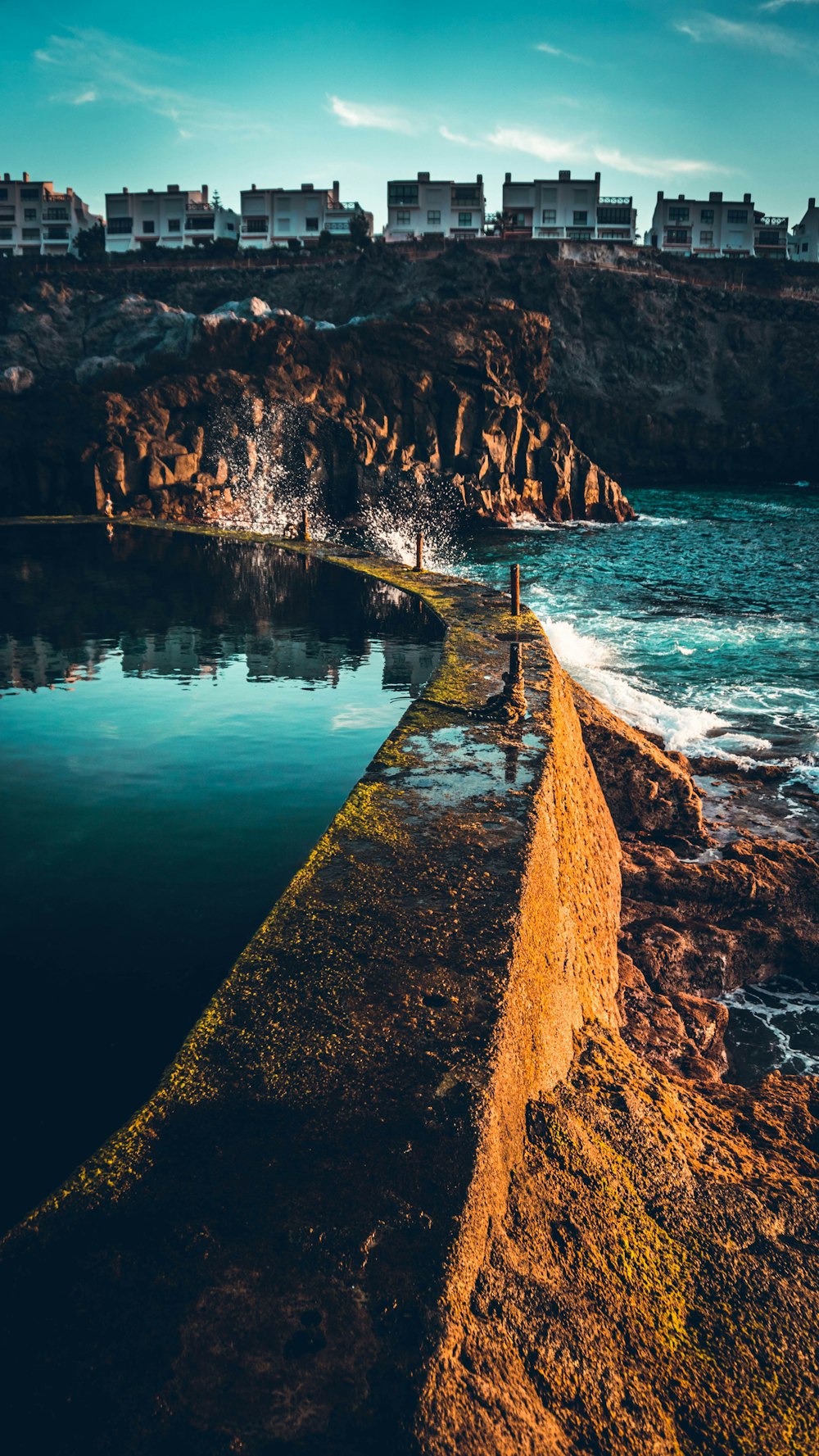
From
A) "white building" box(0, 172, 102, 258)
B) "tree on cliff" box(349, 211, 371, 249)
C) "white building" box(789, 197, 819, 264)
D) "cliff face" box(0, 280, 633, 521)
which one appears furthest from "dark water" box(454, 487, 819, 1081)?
"white building" box(0, 172, 102, 258)

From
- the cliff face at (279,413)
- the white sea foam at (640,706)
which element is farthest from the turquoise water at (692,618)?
the cliff face at (279,413)

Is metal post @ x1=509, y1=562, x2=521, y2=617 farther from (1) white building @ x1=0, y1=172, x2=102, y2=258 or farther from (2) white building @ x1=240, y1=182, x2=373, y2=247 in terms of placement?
(1) white building @ x1=0, y1=172, x2=102, y2=258

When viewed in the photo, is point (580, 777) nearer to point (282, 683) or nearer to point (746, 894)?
point (746, 894)

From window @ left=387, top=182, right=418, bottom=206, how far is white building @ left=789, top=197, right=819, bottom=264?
46.8 metres

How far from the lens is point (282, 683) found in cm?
1180

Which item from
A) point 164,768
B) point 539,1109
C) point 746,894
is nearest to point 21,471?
point 164,768

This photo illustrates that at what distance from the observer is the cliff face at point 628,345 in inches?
2874

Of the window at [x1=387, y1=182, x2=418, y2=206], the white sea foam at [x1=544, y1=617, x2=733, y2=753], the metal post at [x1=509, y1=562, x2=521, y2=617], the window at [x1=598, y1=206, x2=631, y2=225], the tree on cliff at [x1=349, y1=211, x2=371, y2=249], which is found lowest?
A: the white sea foam at [x1=544, y1=617, x2=733, y2=753]

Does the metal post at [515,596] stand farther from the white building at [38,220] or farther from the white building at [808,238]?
the white building at [808,238]

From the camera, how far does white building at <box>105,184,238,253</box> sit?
91.7 m

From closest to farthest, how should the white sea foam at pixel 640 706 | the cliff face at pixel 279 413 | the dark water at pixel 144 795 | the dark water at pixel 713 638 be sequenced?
1. the dark water at pixel 144 795
2. the dark water at pixel 713 638
3. the white sea foam at pixel 640 706
4. the cliff face at pixel 279 413

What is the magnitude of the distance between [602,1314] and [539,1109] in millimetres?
1015

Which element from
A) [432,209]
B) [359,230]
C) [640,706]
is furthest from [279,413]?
[432,209]

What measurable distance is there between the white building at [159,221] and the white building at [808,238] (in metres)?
69.2
